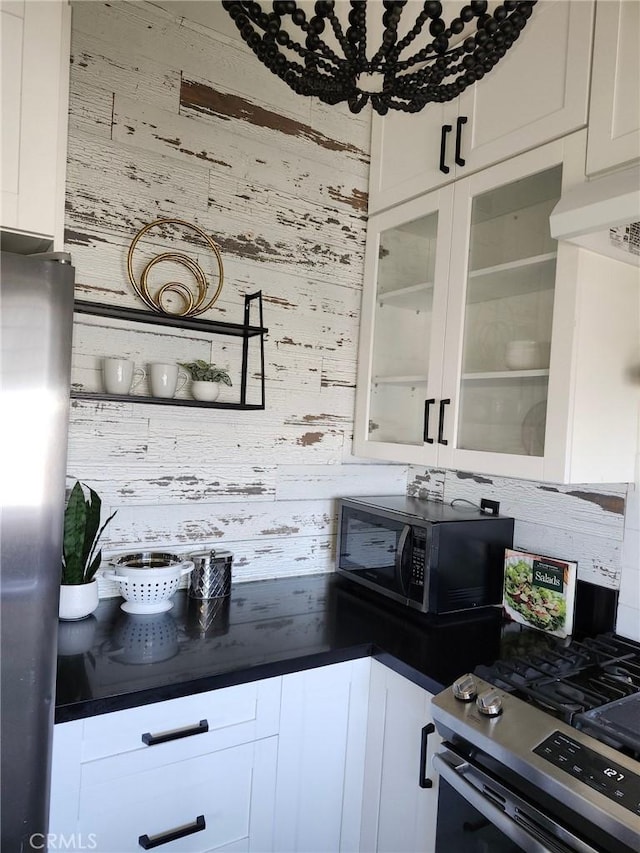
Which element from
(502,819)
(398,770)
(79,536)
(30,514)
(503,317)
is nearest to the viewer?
(30,514)

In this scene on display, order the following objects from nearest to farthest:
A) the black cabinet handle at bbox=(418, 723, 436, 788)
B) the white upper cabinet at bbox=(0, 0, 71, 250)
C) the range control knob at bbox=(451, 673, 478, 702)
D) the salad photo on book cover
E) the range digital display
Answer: the range digital display
the white upper cabinet at bbox=(0, 0, 71, 250)
the range control knob at bbox=(451, 673, 478, 702)
the black cabinet handle at bbox=(418, 723, 436, 788)
the salad photo on book cover

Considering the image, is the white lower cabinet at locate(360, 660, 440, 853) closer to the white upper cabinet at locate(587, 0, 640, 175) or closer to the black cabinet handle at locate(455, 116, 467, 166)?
the white upper cabinet at locate(587, 0, 640, 175)

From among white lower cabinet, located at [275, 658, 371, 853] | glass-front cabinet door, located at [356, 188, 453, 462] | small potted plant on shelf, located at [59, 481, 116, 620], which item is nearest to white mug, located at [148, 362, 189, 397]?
small potted plant on shelf, located at [59, 481, 116, 620]

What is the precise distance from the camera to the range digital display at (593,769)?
93 cm

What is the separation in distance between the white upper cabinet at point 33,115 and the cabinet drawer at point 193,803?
114cm

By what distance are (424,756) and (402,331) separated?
50.8 inches

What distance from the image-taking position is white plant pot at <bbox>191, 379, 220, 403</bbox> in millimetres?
1759

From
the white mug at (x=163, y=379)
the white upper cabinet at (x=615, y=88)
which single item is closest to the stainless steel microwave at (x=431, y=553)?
the white mug at (x=163, y=379)

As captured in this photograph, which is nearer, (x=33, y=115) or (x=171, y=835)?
(x=33, y=115)

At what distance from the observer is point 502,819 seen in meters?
1.08

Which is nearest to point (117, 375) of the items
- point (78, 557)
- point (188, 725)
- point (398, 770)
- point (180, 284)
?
point (180, 284)

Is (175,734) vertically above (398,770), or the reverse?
(175,734)

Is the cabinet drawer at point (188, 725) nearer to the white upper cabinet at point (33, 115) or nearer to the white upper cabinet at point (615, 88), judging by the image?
the white upper cabinet at point (33, 115)

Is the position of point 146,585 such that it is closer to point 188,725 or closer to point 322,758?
point 188,725
